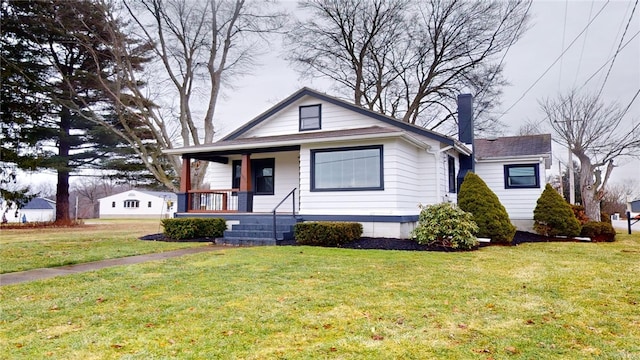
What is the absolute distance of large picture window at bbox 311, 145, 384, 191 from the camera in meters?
11.6

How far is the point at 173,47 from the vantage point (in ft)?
63.7

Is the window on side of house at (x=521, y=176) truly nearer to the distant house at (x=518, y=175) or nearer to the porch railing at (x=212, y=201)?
the distant house at (x=518, y=175)

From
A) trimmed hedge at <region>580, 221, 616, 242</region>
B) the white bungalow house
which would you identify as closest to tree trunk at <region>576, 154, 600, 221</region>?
trimmed hedge at <region>580, 221, 616, 242</region>

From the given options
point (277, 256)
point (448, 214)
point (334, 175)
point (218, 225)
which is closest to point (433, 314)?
point (277, 256)

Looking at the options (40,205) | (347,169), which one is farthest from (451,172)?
(40,205)

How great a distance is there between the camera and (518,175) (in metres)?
16.2

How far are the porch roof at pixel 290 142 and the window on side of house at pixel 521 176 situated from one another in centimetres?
581

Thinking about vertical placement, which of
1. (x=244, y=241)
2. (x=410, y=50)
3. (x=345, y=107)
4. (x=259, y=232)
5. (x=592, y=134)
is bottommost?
(x=244, y=241)

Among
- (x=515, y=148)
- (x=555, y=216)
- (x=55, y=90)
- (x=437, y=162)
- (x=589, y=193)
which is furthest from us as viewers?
(x=55, y=90)

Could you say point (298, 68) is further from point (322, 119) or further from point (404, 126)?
point (404, 126)

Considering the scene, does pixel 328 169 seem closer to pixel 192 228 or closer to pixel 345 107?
pixel 345 107

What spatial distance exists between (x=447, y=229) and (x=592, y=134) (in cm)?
1801

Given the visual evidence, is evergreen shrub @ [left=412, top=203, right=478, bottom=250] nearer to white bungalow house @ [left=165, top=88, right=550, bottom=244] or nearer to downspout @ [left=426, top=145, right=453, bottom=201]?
white bungalow house @ [left=165, top=88, right=550, bottom=244]

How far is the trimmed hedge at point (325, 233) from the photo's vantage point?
10.2 metres
